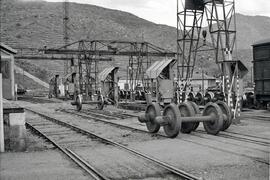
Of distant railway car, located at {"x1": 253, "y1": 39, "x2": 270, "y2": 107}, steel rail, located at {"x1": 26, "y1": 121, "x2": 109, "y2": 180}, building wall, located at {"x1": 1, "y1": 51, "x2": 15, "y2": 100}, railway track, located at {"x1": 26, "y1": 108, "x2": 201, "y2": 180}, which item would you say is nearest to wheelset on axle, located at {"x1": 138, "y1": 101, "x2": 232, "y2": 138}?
railway track, located at {"x1": 26, "y1": 108, "x2": 201, "y2": 180}

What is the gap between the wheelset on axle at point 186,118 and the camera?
10.9 metres

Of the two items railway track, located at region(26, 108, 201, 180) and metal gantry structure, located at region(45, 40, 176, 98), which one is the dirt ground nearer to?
Answer: railway track, located at region(26, 108, 201, 180)

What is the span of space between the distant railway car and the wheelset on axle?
8.37m

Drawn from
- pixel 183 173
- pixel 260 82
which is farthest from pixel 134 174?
pixel 260 82

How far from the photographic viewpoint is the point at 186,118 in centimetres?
1108

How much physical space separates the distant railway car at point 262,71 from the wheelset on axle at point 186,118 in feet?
27.5

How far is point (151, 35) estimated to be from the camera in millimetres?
133125

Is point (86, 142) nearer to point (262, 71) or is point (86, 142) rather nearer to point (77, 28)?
point (262, 71)

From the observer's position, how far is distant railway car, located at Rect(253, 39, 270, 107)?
19.4 m

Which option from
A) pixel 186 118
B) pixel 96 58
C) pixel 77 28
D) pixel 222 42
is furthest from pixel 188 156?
pixel 77 28

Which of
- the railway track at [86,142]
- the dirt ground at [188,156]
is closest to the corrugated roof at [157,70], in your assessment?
the railway track at [86,142]

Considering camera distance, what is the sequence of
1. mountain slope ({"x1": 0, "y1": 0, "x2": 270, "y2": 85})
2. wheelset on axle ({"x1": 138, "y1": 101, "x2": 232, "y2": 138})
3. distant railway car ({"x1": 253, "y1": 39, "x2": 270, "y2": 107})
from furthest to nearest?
mountain slope ({"x1": 0, "y1": 0, "x2": 270, "y2": 85})
distant railway car ({"x1": 253, "y1": 39, "x2": 270, "y2": 107})
wheelset on axle ({"x1": 138, "y1": 101, "x2": 232, "y2": 138})

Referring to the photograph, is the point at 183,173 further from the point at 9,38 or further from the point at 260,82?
the point at 9,38

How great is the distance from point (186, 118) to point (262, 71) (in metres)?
10.3
